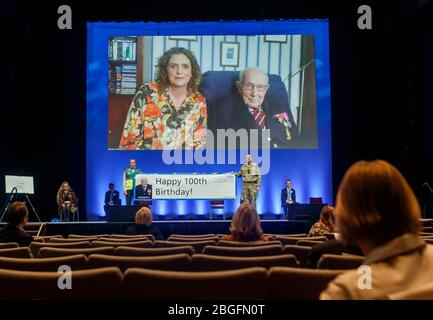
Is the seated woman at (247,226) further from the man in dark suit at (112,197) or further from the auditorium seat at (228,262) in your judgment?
the man in dark suit at (112,197)

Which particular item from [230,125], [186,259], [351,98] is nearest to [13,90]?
[230,125]

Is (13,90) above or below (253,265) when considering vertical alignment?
above

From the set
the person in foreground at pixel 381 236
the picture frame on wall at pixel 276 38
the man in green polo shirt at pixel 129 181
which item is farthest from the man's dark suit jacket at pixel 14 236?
the picture frame on wall at pixel 276 38

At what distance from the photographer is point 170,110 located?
11602mm

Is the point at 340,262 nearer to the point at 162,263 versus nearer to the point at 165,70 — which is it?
the point at 162,263

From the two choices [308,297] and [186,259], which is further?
[186,259]

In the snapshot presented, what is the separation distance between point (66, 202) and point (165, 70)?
4.22 metres

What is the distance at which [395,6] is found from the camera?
437 inches

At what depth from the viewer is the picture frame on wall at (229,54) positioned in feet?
38.4

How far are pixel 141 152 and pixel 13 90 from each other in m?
3.55

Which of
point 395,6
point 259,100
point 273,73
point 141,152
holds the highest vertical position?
point 395,6
